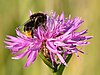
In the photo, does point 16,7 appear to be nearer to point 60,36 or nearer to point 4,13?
point 4,13

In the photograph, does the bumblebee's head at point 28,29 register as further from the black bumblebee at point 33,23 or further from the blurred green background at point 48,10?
the blurred green background at point 48,10

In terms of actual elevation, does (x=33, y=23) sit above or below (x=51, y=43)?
above

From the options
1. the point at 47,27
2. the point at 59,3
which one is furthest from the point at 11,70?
the point at 47,27

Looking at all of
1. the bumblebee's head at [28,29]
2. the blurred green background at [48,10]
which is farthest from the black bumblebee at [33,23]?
the blurred green background at [48,10]

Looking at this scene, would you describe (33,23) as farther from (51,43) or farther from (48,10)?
(48,10)

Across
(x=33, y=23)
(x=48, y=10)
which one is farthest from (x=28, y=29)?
(x=48, y=10)

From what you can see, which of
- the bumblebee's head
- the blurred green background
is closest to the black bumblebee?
the bumblebee's head
